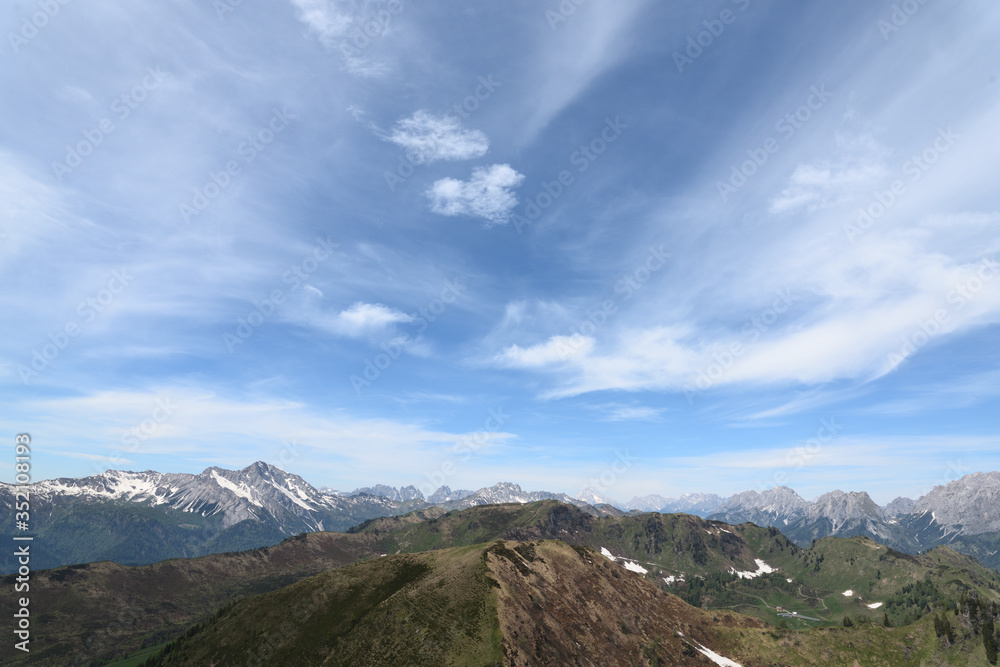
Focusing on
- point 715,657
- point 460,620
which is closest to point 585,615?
point 460,620

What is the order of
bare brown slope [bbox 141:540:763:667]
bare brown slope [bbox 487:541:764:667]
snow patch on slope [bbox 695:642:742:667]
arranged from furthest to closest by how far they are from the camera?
snow patch on slope [bbox 695:642:742:667], bare brown slope [bbox 487:541:764:667], bare brown slope [bbox 141:540:763:667]

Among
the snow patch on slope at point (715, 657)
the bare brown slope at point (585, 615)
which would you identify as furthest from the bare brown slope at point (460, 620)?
the snow patch on slope at point (715, 657)

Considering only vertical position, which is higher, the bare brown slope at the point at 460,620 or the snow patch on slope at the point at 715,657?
the bare brown slope at the point at 460,620

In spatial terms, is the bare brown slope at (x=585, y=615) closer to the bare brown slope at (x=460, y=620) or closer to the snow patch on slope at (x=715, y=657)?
the bare brown slope at (x=460, y=620)

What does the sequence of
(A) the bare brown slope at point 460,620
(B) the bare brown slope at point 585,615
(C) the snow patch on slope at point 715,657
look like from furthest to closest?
(C) the snow patch on slope at point 715,657
(B) the bare brown slope at point 585,615
(A) the bare brown slope at point 460,620

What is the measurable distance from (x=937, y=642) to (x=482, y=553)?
6872 inches

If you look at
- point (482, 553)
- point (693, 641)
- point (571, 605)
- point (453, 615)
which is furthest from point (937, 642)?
point (453, 615)

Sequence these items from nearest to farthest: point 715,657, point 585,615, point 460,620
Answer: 1. point 460,620
2. point 585,615
3. point 715,657

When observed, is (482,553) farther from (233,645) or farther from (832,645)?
(832,645)

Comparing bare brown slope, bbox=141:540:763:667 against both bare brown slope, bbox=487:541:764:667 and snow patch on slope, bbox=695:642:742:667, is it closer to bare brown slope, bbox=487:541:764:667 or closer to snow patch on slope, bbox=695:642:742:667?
bare brown slope, bbox=487:541:764:667

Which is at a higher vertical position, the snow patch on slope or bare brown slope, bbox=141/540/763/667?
bare brown slope, bbox=141/540/763/667

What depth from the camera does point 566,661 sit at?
361 ft

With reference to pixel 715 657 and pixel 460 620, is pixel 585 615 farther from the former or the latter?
pixel 715 657

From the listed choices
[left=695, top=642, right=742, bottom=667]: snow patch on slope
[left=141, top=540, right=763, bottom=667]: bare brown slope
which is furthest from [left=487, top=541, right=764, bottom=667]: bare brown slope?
[left=695, top=642, right=742, bottom=667]: snow patch on slope
